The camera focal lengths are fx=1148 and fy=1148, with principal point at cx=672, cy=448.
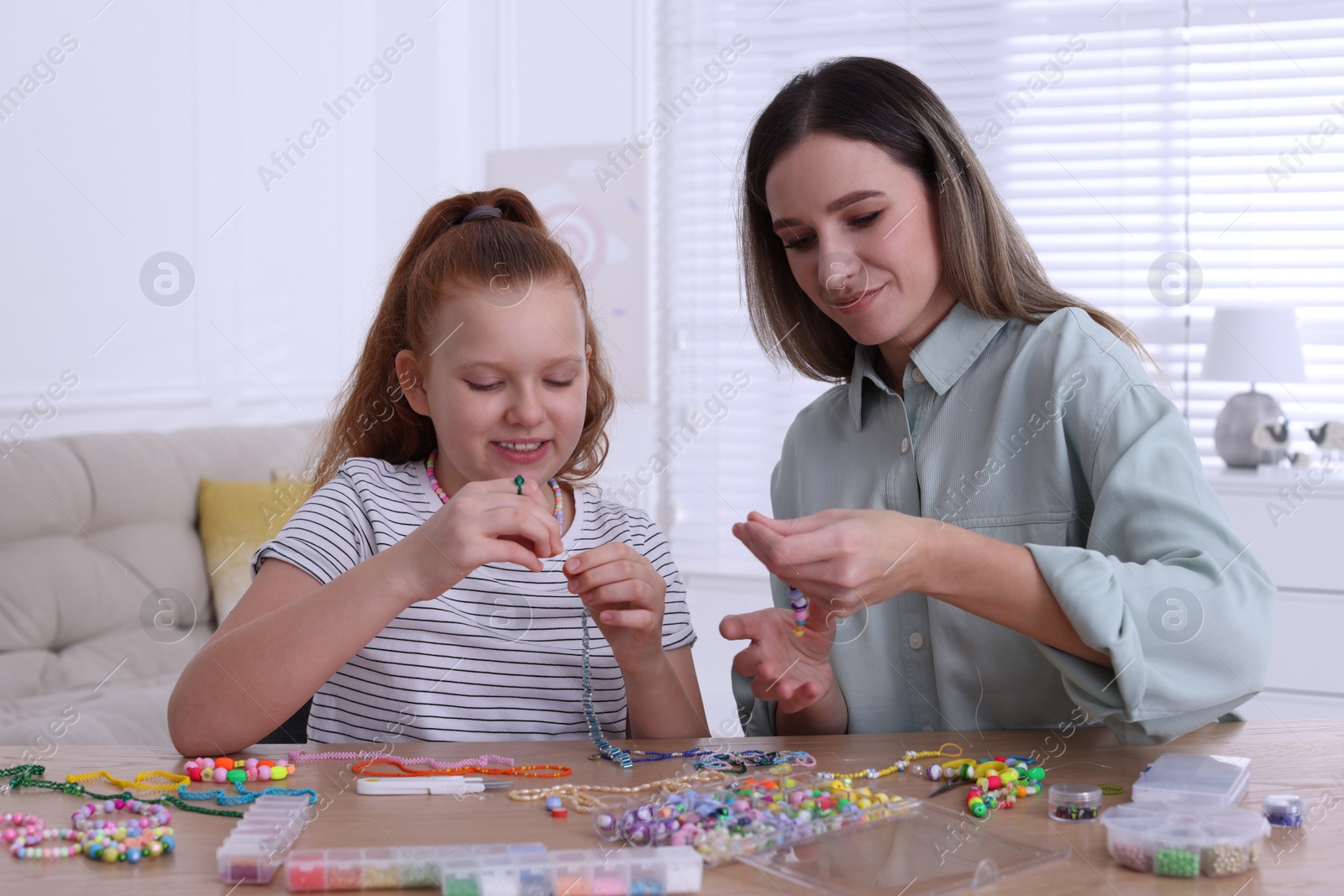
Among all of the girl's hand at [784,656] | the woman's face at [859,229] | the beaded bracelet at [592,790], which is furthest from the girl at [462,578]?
the woman's face at [859,229]

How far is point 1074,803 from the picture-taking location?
3.27ft

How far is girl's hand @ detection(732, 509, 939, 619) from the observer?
41.7 inches

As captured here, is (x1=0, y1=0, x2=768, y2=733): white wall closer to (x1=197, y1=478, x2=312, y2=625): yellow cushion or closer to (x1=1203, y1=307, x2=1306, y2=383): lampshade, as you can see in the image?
(x1=197, y1=478, x2=312, y2=625): yellow cushion

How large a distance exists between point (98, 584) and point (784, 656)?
86.7 inches

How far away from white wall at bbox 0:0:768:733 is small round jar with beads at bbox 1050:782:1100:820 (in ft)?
5.73

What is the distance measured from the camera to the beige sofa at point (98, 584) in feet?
8.43

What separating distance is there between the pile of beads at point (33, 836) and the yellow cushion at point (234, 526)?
7.22ft

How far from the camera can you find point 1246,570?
118cm

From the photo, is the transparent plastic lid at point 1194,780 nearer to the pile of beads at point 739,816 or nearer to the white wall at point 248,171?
the pile of beads at point 739,816

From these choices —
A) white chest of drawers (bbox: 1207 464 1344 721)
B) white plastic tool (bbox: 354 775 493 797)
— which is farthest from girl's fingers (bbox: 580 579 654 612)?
white chest of drawers (bbox: 1207 464 1344 721)

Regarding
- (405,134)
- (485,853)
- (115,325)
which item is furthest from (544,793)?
(405,134)

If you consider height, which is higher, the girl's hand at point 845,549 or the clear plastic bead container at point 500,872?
the girl's hand at point 845,549

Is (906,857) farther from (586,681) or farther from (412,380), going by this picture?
(412,380)

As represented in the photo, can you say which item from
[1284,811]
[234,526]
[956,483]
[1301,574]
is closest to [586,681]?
[956,483]
